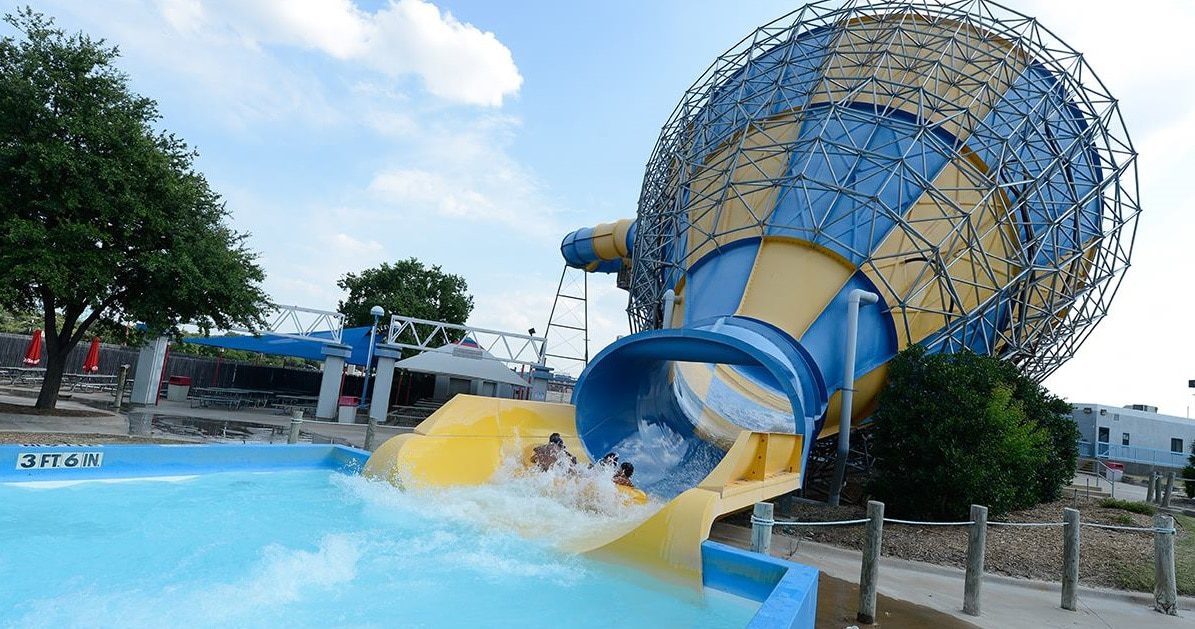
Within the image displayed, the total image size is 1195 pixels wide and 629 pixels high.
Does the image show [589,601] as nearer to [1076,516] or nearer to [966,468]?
[1076,516]

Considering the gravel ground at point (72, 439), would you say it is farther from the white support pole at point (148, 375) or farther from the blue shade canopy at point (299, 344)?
the blue shade canopy at point (299, 344)

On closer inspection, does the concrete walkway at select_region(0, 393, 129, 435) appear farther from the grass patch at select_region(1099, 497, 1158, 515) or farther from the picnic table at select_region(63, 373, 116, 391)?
the grass patch at select_region(1099, 497, 1158, 515)

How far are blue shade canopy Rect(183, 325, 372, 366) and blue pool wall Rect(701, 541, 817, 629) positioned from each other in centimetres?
1971

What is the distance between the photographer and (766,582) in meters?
5.51

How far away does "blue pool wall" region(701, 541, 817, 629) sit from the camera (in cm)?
407

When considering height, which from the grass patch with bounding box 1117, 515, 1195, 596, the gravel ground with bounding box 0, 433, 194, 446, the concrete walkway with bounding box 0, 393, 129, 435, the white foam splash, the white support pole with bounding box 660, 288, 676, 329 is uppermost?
the white support pole with bounding box 660, 288, 676, 329

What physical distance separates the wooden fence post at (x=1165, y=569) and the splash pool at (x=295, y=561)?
500 cm

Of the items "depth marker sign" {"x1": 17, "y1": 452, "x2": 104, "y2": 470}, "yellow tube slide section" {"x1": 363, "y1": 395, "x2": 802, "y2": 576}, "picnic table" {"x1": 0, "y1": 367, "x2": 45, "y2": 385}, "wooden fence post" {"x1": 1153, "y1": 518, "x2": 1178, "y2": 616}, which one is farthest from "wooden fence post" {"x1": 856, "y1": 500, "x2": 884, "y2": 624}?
"picnic table" {"x1": 0, "y1": 367, "x2": 45, "y2": 385}

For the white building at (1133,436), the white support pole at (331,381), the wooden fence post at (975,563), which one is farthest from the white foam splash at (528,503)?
the white building at (1133,436)

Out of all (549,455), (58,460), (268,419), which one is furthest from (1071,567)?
(268,419)

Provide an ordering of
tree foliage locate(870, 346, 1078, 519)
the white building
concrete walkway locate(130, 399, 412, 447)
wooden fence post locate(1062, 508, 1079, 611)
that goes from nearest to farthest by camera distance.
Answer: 1. wooden fence post locate(1062, 508, 1079, 611)
2. tree foliage locate(870, 346, 1078, 519)
3. concrete walkway locate(130, 399, 412, 447)
4. the white building

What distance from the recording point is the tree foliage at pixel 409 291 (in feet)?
134

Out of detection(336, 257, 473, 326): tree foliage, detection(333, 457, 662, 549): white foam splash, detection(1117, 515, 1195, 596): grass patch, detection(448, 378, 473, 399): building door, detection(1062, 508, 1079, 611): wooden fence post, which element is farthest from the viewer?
detection(336, 257, 473, 326): tree foliage

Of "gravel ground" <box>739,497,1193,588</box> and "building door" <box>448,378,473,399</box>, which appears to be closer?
"gravel ground" <box>739,497,1193,588</box>
